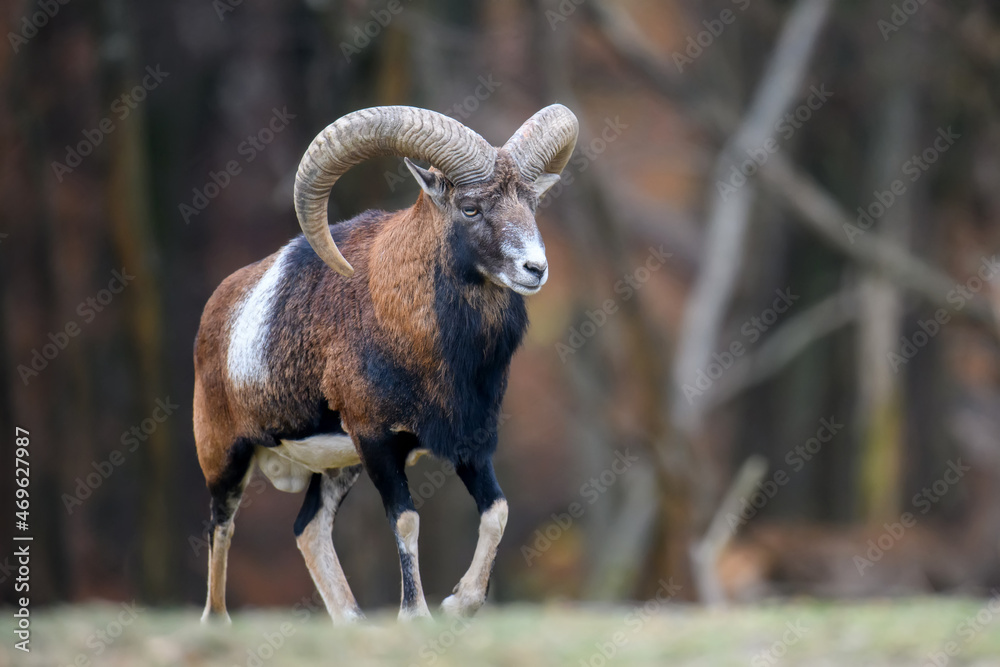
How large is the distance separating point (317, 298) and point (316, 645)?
3261mm

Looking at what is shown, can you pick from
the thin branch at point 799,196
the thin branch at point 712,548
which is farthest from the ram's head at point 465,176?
the thin branch at point 799,196

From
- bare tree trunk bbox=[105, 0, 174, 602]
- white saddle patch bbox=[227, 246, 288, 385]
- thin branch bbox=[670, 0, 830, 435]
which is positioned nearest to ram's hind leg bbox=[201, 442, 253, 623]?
white saddle patch bbox=[227, 246, 288, 385]

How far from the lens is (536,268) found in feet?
14.6

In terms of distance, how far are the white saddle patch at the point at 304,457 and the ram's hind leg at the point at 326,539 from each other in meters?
0.21

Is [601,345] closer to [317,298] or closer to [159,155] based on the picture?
[159,155]

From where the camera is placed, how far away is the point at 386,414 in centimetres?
443

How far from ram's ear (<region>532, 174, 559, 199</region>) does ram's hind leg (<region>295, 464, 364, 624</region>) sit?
136cm

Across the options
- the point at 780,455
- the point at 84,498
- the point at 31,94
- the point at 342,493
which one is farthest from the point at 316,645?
the point at 780,455

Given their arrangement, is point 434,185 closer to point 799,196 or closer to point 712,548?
point 712,548

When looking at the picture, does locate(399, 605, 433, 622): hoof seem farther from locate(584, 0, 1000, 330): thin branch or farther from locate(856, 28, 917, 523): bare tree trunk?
locate(856, 28, 917, 523): bare tree trunk

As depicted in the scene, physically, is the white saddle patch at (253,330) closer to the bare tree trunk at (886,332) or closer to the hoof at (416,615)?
the hoof at (416,615)

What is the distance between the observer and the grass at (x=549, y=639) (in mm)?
6875

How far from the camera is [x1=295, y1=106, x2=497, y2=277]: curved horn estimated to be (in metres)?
4.38

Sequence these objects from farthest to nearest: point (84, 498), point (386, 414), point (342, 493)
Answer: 1. point (84, 498)
2. point (342, 493)
3. point (386, 414)
